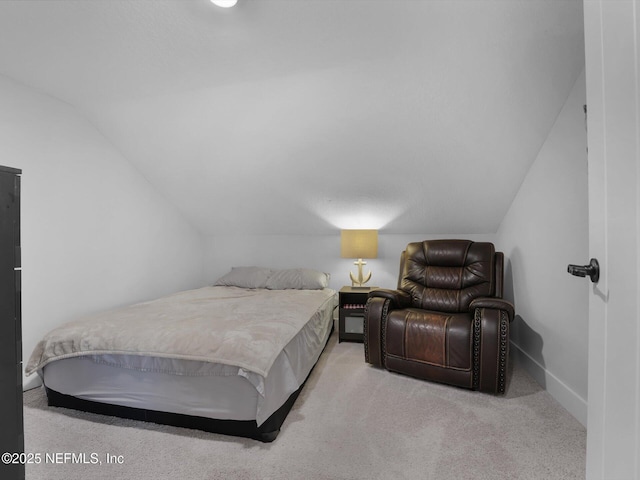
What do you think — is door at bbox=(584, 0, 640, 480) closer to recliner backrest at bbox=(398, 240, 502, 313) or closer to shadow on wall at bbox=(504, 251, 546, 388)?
shadow on wall at bbox=(504, 251, 546, 388)

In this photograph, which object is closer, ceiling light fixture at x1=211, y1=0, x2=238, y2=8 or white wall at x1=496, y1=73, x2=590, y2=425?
ceiling light fixture at x1=211, y1=0, x2=238, y2=8

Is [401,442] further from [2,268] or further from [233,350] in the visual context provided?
[2,268]

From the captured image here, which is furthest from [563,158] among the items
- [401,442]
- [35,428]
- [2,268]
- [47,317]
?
[47,317]

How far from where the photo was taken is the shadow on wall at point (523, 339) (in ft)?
7.43

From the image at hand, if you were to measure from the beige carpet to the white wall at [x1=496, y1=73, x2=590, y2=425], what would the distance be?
221mm

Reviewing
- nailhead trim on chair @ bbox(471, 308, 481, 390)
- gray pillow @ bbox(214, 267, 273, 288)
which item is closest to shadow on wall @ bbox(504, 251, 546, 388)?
nailhead trim on chair @ bbox(471, 308, 481, 390)

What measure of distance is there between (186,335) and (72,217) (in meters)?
1.65

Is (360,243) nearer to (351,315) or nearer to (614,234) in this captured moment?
(351,315)

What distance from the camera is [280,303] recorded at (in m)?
2.58

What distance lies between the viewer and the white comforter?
1.61 metres

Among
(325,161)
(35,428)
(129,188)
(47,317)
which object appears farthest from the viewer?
(129,188)

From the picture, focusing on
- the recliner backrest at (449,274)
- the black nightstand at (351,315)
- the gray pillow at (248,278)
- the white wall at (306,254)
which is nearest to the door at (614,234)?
the recliner backrest at (449,274)

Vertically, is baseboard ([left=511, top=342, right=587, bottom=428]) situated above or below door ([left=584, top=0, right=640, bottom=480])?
below

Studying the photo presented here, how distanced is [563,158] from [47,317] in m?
3.80
